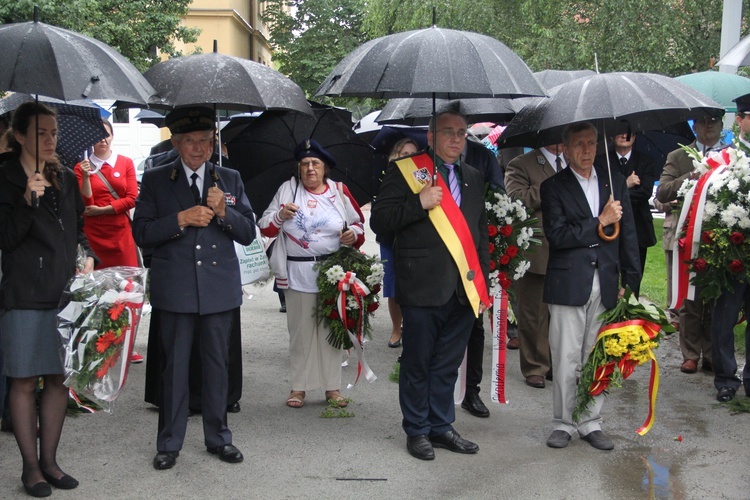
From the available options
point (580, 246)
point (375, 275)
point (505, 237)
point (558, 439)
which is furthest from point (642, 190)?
point (558, 439)

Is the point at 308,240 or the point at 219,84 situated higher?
the point at 219,84

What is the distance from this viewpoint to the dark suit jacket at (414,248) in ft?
17.7

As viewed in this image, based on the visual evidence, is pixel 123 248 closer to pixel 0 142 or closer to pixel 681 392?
pixel 0 142

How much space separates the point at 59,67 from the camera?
4.37 m

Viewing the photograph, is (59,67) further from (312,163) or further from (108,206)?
(108,206)

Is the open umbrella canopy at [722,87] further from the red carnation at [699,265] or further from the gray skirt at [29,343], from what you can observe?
the gray skirt at [29,343]

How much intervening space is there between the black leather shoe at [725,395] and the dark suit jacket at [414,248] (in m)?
2.52

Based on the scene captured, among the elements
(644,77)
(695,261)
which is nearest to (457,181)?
(644,77)

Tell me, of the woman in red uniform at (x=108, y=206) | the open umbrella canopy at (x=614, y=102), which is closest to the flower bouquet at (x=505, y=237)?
the open umbrella canopy at (x=614, y=102)

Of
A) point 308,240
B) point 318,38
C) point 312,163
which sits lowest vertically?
point 308,240

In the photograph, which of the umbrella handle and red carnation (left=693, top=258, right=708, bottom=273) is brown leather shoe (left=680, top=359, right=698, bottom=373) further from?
the umbrella handle

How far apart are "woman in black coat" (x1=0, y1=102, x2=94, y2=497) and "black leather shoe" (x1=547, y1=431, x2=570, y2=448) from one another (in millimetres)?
2849

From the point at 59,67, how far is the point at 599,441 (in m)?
3.82

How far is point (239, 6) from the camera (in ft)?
132
